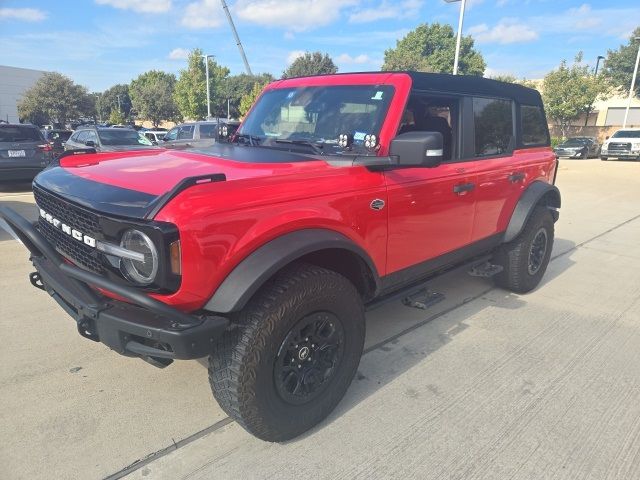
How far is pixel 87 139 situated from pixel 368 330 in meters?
10.8

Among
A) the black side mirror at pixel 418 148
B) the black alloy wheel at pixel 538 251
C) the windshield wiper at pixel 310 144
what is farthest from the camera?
the black alloy wheel at pixel 538 251

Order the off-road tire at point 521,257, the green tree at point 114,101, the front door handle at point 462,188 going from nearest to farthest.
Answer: the front door handle at point 462,188 → the off-road tire at point 521,257 → the green tree at point 114,101

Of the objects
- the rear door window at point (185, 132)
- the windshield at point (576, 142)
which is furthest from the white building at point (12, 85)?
the windshield at point (576, 142)

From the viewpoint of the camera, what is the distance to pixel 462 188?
3393 millimetres

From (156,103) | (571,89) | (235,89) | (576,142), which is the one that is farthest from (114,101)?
(576,142)

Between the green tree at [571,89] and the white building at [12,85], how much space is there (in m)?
66.6

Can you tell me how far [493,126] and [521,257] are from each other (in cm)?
130

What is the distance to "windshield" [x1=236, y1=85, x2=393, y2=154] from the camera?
299 centimetres

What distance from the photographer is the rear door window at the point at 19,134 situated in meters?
10.2

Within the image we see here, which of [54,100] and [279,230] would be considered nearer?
[279,230]

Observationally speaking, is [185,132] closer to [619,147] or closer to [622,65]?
[619,147]

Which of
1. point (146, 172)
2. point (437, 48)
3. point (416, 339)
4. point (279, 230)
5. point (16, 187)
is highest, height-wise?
point (437, 48)

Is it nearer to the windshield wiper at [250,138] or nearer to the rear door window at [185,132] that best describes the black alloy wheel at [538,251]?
the windshield wiper at [250,138]

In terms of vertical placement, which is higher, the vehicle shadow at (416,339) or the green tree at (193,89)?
the green tree at (193,89)
